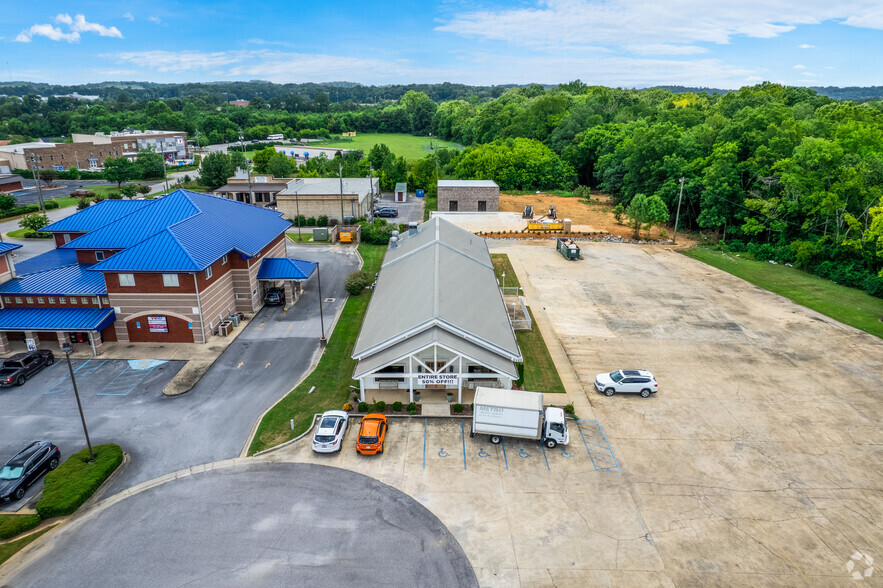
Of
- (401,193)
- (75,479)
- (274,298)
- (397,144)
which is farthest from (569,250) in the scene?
(397,144)

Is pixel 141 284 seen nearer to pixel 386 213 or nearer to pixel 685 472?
pixel 685 472

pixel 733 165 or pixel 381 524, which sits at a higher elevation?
pixel 733 165

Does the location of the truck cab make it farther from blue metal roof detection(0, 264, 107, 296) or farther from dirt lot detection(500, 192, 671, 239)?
dirt lot detection(500, 192, 671, 239)

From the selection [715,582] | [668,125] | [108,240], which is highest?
[668,125]

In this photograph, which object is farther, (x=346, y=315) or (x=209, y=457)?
(x=346, y=315)

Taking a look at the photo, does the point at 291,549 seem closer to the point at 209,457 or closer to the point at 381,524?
the point at 381,524

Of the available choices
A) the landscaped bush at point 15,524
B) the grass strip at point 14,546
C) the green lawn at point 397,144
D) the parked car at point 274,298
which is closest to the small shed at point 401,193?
the parked car at point 274,298

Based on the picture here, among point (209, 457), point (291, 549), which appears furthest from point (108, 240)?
point (291, 549)

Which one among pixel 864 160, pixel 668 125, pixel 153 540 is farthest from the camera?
pixel 668 125
